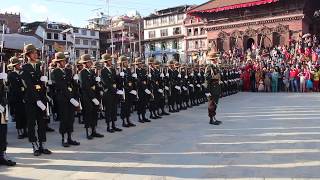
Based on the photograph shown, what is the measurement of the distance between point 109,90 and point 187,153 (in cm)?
348

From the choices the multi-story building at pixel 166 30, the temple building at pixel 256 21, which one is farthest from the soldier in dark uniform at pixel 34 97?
the multi-story building at pixel 166 30

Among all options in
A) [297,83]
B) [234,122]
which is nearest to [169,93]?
[234,122]

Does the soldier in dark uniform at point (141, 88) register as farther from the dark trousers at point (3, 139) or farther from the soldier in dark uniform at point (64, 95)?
the dark trousers at point (3, 139)

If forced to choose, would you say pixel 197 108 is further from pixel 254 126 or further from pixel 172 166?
pixel 172 166

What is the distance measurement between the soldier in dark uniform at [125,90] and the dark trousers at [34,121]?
3.49m

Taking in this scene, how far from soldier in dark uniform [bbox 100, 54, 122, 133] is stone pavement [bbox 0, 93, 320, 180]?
0.53 m

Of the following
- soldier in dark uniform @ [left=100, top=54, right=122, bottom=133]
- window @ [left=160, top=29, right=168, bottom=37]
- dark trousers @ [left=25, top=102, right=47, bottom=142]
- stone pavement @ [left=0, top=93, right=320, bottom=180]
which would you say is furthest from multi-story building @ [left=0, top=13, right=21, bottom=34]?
dark trousers @ [left=25, top=102, right=47, bottom=142]

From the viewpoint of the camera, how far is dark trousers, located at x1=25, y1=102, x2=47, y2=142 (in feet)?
27.2

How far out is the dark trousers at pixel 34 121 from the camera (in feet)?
27.2

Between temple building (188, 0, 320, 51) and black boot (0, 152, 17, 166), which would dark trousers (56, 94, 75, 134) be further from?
temple building (188, 0, 320, 51)

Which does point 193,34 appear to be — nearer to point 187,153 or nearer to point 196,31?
point 196,31

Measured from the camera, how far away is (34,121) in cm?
833

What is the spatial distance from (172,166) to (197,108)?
9.76 meters

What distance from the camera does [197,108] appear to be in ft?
55.7
